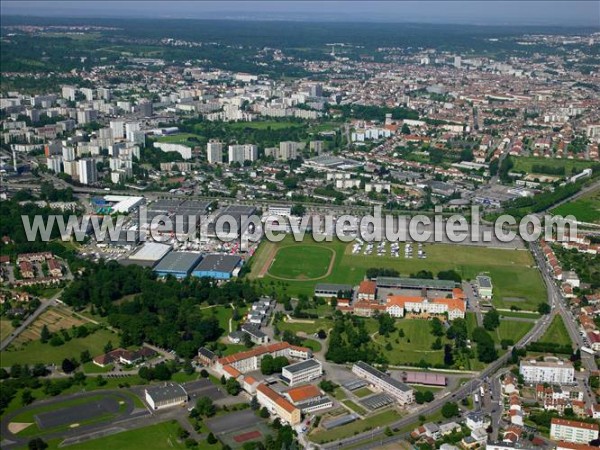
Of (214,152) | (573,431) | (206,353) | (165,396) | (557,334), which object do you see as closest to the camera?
(573,431)

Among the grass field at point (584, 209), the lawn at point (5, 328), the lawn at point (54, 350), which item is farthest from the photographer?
the grass field at point (584, 209)

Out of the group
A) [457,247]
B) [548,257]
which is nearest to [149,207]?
[457,247]

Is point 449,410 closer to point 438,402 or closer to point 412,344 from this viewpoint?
point 438,402

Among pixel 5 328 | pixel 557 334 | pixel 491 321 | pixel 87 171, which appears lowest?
pixel 5 328

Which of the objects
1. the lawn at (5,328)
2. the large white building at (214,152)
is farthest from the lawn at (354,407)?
the large white building at (214,152)

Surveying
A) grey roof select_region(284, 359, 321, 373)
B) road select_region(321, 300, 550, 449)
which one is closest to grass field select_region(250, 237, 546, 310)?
road select_region(321, 300, 550, 449)

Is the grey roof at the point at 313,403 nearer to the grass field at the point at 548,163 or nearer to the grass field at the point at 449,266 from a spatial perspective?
the grass field at the point at 449,266

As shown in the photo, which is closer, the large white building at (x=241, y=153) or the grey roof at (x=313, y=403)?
the grey roof at (x=313, y=403)

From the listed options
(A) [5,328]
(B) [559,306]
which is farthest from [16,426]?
(B) [559,306]
